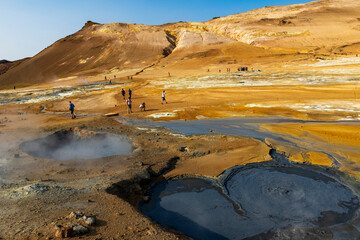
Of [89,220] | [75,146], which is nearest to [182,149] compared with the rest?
[75,146]

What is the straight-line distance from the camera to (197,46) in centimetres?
8050

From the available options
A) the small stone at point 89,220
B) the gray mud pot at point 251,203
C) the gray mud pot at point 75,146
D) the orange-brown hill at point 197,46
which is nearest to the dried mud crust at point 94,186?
the small stone at point 89,220

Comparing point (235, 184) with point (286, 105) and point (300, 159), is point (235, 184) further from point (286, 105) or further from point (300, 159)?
point (286, 105)

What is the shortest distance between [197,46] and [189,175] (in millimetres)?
75456

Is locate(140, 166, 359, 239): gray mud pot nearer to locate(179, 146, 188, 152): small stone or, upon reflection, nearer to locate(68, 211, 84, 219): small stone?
locate(68, 211, 84, 219): small stone

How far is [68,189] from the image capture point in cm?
805

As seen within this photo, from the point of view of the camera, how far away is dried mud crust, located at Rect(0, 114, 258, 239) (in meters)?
5.91

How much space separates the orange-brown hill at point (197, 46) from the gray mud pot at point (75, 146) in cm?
4285

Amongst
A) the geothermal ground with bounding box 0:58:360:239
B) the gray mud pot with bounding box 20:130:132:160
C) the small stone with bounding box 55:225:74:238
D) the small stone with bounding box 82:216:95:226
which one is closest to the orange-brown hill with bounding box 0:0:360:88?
the geothermal ground with bounding box 0:58:360:239

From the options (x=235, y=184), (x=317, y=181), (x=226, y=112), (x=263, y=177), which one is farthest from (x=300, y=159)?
(x=226, y=112)

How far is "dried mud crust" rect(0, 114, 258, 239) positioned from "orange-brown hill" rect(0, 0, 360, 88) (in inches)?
1823

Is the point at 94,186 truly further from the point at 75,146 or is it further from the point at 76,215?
the point at 75,146

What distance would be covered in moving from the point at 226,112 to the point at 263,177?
1146 centimetres

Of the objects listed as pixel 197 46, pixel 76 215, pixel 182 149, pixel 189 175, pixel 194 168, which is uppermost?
pixel 197 46
